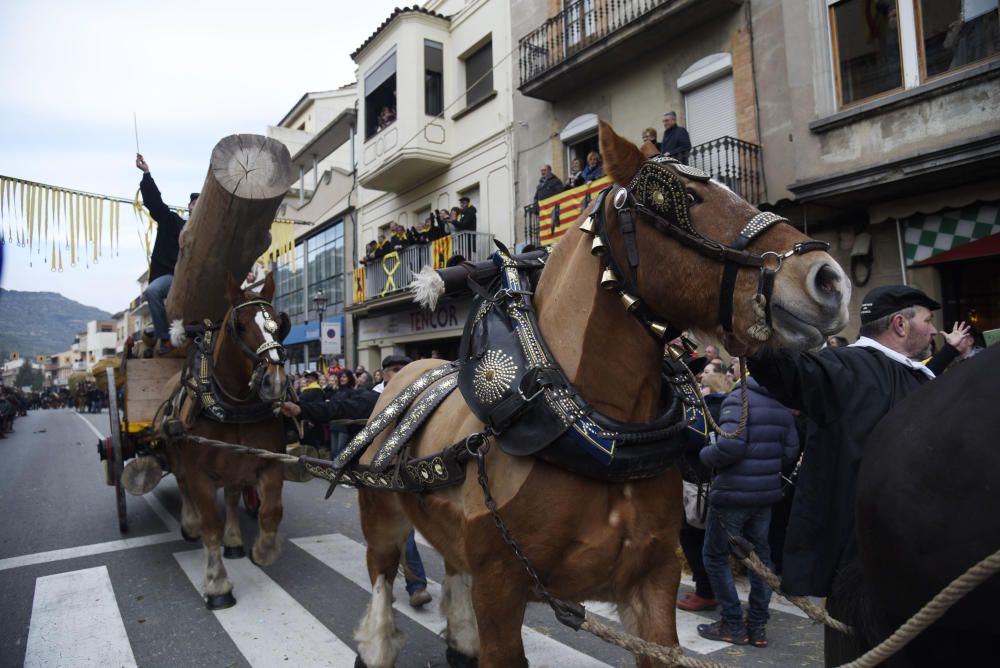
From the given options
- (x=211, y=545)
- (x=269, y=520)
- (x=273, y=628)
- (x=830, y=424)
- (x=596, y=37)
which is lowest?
(x=273, y=628)

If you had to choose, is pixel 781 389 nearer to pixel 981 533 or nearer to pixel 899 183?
pixel 981 533

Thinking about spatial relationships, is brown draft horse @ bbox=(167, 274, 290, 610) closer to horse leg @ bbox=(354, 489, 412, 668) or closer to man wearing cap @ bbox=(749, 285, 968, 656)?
horse leg @ bbox=(354, 489, 412, 668)

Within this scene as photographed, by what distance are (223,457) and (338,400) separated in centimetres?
103

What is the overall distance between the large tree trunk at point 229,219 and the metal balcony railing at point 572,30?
8043mm

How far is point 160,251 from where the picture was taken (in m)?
6.76

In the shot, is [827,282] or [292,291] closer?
[827,282]

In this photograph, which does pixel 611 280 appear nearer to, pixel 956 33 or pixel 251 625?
pixel 251 625

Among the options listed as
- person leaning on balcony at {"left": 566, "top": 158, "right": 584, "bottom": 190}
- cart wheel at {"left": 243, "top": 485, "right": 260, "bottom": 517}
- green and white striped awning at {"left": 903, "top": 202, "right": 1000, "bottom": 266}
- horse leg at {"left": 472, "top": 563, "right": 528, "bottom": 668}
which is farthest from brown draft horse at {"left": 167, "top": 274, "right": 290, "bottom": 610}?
green and white striped awning at {"left": 903, "top": 202, "right": 1000, "bottom": 266}

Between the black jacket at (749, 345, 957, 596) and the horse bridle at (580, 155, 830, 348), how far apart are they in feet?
1.39

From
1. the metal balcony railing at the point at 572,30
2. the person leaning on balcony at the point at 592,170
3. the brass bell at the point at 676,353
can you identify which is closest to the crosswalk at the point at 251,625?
the brass bell at the point at 676,353

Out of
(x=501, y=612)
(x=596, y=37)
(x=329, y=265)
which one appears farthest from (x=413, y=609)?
(x=329, y=265)

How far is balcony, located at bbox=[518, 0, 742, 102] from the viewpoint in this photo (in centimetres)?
1022

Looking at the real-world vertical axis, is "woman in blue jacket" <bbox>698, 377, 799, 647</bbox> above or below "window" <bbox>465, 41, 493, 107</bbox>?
below

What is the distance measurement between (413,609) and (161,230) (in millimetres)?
4744
